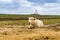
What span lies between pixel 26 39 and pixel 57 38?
6.51ft

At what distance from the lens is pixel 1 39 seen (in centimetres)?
1124

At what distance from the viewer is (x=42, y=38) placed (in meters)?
11.9

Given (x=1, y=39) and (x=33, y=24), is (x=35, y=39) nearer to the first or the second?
(x=1, y=39)

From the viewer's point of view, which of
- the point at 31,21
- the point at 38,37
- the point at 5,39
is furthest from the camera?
the point at 31,21

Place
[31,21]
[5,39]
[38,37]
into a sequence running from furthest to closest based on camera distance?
[31,21]
[38,37]
[5,39]

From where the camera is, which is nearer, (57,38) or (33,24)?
(57,38)

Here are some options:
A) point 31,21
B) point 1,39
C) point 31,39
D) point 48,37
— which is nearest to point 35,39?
point 31,39

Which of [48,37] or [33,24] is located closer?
[48,37]

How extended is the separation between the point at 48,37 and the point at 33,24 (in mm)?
7189

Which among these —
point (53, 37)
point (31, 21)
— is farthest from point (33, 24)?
point (53, 37)

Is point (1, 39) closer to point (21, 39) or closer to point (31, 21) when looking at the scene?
point (21, 39)

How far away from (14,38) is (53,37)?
96.0 inches

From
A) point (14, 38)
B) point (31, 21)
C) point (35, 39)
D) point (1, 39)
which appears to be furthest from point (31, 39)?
point (31, 21)

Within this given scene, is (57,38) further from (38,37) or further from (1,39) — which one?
(1,39)
